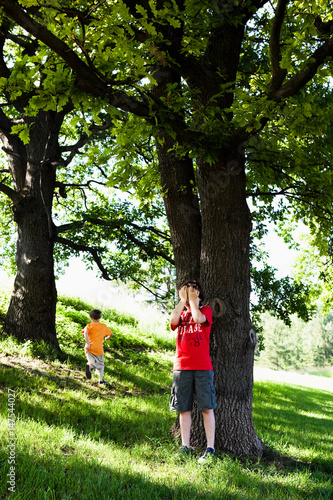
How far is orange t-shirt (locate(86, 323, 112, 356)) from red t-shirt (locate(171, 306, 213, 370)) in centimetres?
348

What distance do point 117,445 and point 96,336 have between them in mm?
3771

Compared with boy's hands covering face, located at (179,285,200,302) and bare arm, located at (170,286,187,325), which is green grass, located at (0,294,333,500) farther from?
boy's hands covering face, located at (179,285,200,302)

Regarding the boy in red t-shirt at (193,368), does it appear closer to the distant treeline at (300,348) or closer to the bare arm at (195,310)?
the bare arm at (195,310)

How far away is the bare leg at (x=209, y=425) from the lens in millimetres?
4367

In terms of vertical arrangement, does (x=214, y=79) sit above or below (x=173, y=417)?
above

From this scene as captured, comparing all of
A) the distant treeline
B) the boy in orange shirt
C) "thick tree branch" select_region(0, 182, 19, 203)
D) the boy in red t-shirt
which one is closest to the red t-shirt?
the boy in red t-shirt

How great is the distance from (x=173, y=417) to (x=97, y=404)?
46.2 inches

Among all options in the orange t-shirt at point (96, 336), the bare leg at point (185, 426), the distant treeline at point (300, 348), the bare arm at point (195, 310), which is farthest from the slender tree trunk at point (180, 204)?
the distant treeline at point (300, 348)

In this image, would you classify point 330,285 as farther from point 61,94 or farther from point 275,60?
point 61,94

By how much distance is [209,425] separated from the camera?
4.44m

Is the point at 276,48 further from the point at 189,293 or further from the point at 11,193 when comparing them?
the point at 11,193

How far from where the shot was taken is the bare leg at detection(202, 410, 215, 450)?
437 centimetres

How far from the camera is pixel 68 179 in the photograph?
14727mm

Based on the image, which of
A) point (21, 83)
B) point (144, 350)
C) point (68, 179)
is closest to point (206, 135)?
point (21, 83)
